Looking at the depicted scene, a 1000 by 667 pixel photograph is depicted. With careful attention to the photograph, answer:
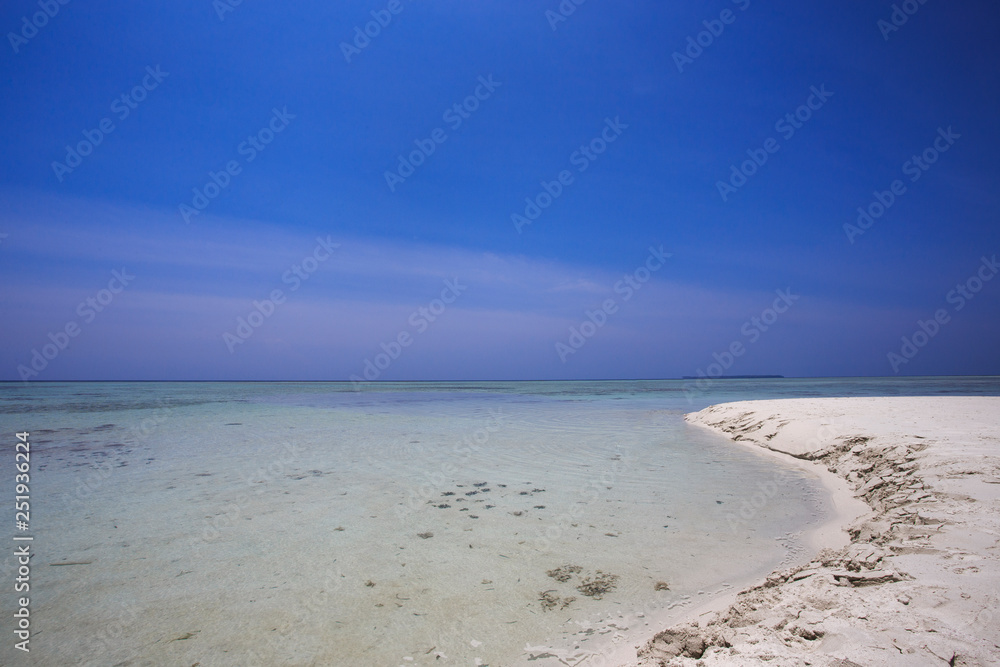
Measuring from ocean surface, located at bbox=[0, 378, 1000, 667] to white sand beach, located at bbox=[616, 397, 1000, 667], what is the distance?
41 cm

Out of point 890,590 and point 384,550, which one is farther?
point 384,550

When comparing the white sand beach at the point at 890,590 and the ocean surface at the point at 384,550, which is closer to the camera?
the white sand beach at the point at 890,590

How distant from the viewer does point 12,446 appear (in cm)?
882

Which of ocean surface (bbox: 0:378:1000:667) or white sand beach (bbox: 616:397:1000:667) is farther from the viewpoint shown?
ocean surface (bbox: 0:378:1000:667)

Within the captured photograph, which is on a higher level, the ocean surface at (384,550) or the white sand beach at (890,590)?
the white sand beach at (890,590)

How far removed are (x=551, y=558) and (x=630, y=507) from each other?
166cm

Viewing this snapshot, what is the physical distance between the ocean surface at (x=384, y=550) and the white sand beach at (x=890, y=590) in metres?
0.41

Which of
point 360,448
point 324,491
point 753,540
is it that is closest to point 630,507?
point 753,540

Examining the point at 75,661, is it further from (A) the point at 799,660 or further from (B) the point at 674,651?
(A) the point at 799,660

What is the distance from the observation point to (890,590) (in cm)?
235

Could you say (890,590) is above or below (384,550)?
above

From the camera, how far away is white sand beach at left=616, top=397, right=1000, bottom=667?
1895mm

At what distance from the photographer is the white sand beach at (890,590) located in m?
1.89

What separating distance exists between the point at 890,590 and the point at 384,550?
352cm
